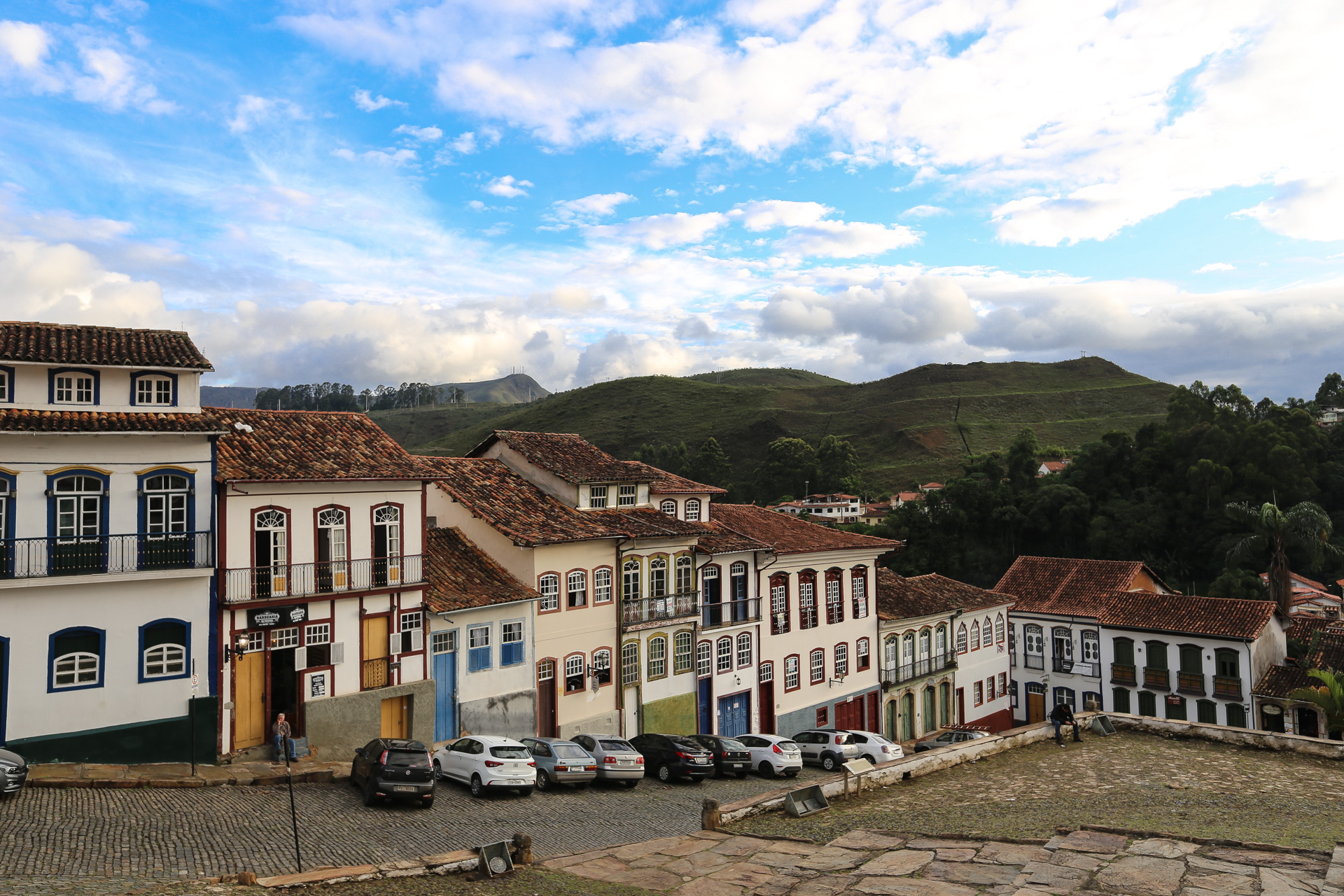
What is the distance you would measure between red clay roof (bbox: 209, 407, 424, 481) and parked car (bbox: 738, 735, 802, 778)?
1407 centimetres

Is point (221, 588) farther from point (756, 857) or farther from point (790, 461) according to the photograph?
point (790, 461)

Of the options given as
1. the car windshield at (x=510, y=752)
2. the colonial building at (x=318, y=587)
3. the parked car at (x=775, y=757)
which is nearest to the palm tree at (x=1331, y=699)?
the parked car at (x=775, y=757)

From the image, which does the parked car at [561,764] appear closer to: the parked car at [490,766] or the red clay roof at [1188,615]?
the parked car at [490,766]

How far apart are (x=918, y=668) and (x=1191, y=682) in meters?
13.5

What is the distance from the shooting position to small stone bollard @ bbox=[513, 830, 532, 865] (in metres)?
14.7

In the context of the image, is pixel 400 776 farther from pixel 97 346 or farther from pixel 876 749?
pixel 876 749

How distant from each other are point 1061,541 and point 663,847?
6948 cm

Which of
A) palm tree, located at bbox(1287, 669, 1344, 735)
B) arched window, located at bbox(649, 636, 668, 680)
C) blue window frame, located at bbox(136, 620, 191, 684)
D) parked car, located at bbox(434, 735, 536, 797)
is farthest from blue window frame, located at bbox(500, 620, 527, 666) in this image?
palm tree, located at bbox(1287, 669, 1344, 735)

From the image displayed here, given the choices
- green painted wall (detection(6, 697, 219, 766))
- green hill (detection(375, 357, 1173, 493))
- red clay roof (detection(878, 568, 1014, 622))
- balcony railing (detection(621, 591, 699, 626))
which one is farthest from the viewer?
green hill (detection(375, 357, 1173, 493))

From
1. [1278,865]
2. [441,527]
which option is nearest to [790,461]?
[441,527]

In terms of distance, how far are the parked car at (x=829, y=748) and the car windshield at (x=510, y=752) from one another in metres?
11.5

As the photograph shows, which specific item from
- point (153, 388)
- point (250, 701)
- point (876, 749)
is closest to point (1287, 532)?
point (876, 749)

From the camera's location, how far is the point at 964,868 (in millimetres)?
13289

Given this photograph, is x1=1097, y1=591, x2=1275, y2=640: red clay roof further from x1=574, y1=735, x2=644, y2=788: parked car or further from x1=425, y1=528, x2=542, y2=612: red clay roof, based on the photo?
x1=425, y1=528, x2=542, y2=612: red clay roof
